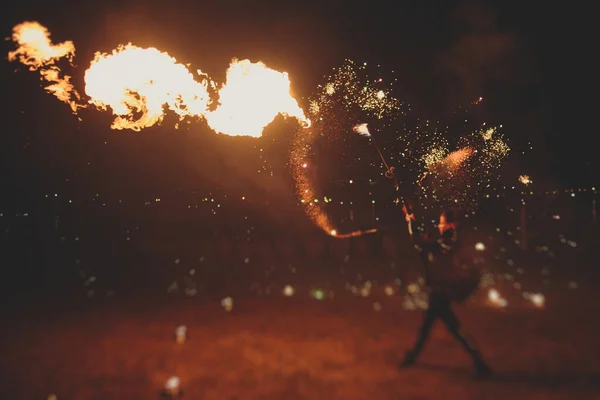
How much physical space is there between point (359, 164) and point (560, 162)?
298 inches

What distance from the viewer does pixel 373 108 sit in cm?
1290

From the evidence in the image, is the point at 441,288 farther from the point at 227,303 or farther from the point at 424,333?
the point at 227,303

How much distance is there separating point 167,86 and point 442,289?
20.7ft

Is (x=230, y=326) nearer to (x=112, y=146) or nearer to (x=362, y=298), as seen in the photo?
(x=362, y=298)

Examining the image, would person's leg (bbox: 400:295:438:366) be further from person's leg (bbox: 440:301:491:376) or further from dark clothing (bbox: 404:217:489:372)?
person's leg (bbox: 440:301:491:376)

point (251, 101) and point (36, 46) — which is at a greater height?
point (36, 46)

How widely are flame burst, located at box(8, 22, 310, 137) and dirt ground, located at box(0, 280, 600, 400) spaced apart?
3190 mm

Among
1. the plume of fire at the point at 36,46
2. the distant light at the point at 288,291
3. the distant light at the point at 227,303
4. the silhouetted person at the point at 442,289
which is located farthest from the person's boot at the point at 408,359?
the plume of fire at the point at 36,46

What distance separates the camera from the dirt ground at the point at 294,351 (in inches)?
180

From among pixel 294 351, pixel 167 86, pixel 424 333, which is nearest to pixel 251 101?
pixel 167 86

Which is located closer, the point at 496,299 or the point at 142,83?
the point at 496,299

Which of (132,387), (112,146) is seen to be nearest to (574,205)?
(132,387)

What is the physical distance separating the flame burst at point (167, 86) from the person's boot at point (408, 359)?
4.61 m

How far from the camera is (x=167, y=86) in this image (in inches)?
350
